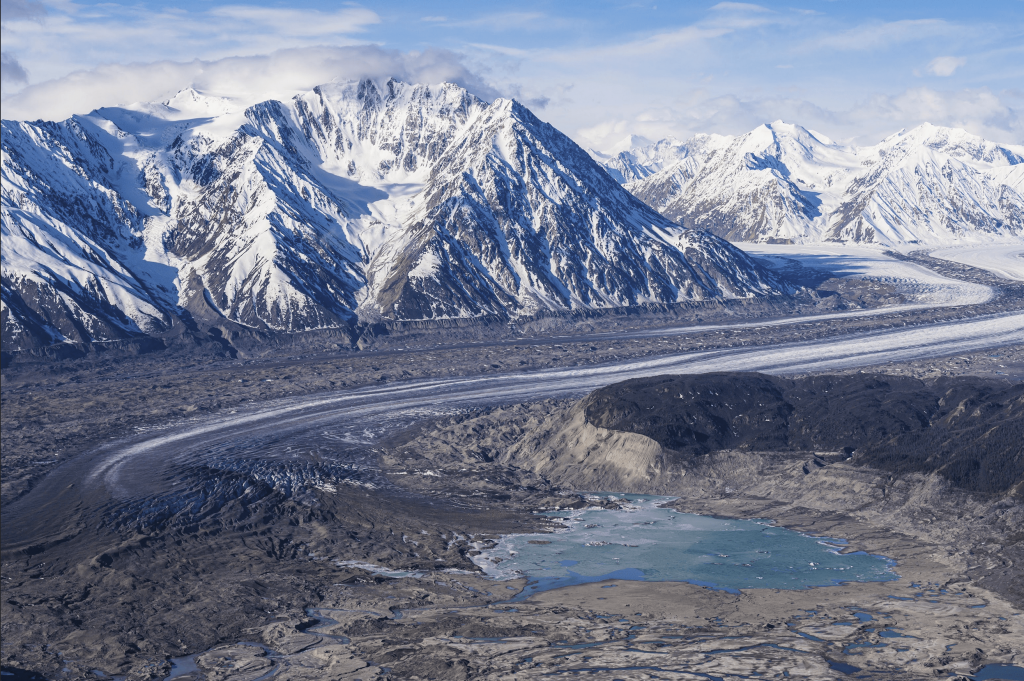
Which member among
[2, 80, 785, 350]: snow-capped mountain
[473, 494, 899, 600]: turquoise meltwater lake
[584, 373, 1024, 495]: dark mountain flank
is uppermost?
[2, 80, 785, 350]: snow-capped mountain

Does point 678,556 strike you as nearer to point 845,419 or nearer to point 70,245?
point 845,419

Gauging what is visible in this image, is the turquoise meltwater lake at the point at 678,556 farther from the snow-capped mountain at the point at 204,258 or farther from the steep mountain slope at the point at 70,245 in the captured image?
the steep mountain slope at the point at 70,245

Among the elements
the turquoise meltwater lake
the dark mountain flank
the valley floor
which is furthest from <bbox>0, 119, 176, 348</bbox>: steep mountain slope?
the turquoise meltwater lake

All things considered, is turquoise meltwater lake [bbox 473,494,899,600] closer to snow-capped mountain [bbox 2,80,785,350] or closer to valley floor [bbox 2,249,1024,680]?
valley floor [bbox 2,249,1024,680]

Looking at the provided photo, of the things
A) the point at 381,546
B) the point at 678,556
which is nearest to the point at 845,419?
the point at 678,556

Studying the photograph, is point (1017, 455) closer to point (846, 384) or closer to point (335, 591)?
point (846, 384)
